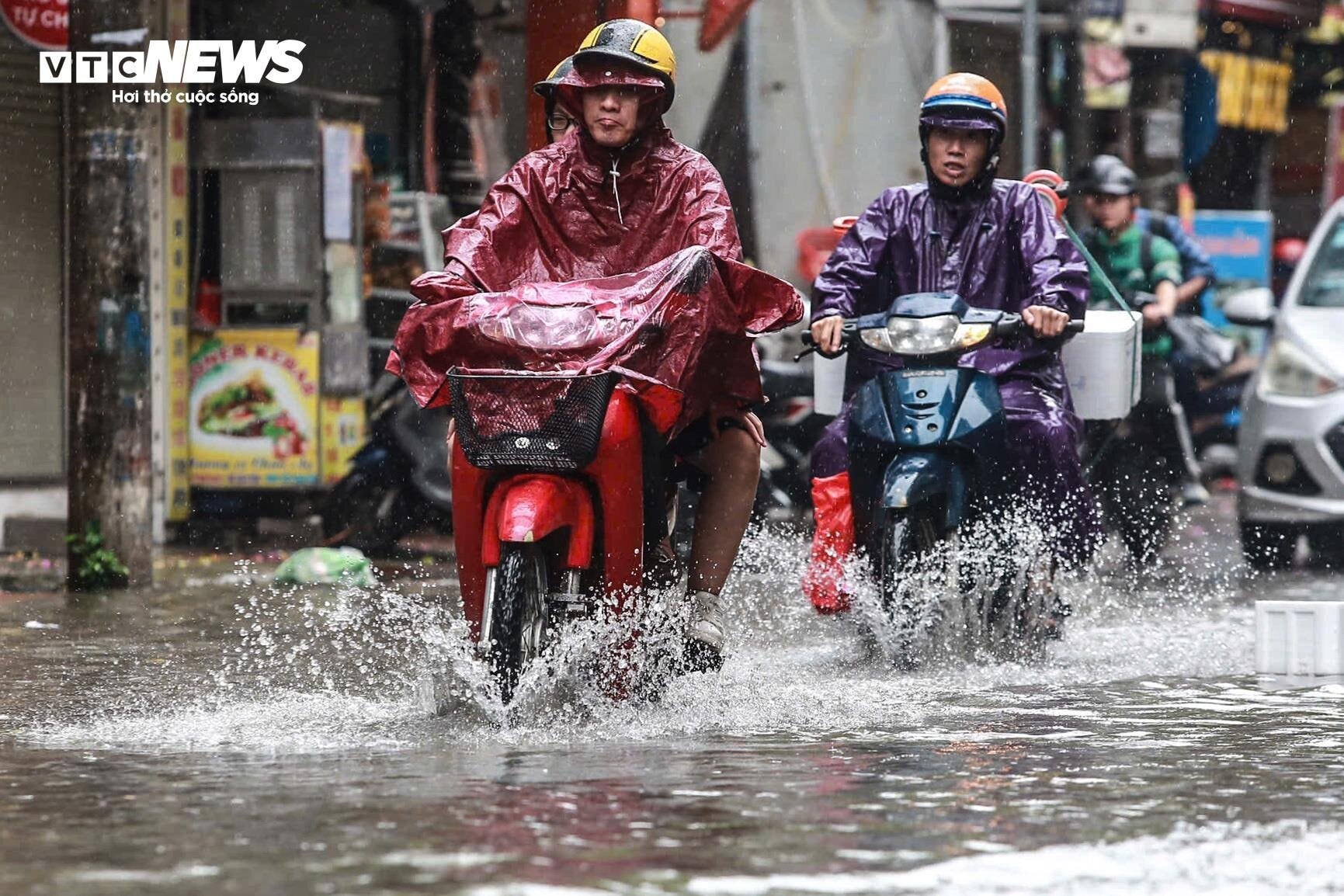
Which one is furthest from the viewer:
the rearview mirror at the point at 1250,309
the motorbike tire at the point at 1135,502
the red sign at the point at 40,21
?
the red sign at the point at 40,21

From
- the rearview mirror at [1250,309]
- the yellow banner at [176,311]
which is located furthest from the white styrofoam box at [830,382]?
the yellow banner at [176,311]

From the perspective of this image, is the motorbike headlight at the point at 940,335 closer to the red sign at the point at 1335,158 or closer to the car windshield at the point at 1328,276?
the car windshield at the point at 1328,276

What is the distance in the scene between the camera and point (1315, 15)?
31016mm

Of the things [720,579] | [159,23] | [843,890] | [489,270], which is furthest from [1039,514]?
[159,23]

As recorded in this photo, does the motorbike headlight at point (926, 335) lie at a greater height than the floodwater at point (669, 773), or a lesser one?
greater

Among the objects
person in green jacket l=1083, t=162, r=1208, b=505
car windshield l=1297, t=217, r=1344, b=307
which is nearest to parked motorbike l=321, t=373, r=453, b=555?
person in green jacket l=1083, t=162, r=1208, b=505

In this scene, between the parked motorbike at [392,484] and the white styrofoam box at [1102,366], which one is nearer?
the white styrofoam box at [1102,366]

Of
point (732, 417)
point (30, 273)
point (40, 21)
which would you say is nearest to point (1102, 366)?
point (732, 417)

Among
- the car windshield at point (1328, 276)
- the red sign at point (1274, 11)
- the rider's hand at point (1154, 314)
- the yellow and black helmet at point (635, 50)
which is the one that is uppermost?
the red sign at point (1274, 11)

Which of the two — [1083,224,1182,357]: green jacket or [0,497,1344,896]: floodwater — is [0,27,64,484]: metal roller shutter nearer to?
[0,497,1344,896]: floodwater

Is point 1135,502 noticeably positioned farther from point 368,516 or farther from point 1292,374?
point 368,516

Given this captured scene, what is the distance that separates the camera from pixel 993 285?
324 inches

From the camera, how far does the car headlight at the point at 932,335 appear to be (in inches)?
304

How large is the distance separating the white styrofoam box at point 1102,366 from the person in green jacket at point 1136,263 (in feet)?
11.7
